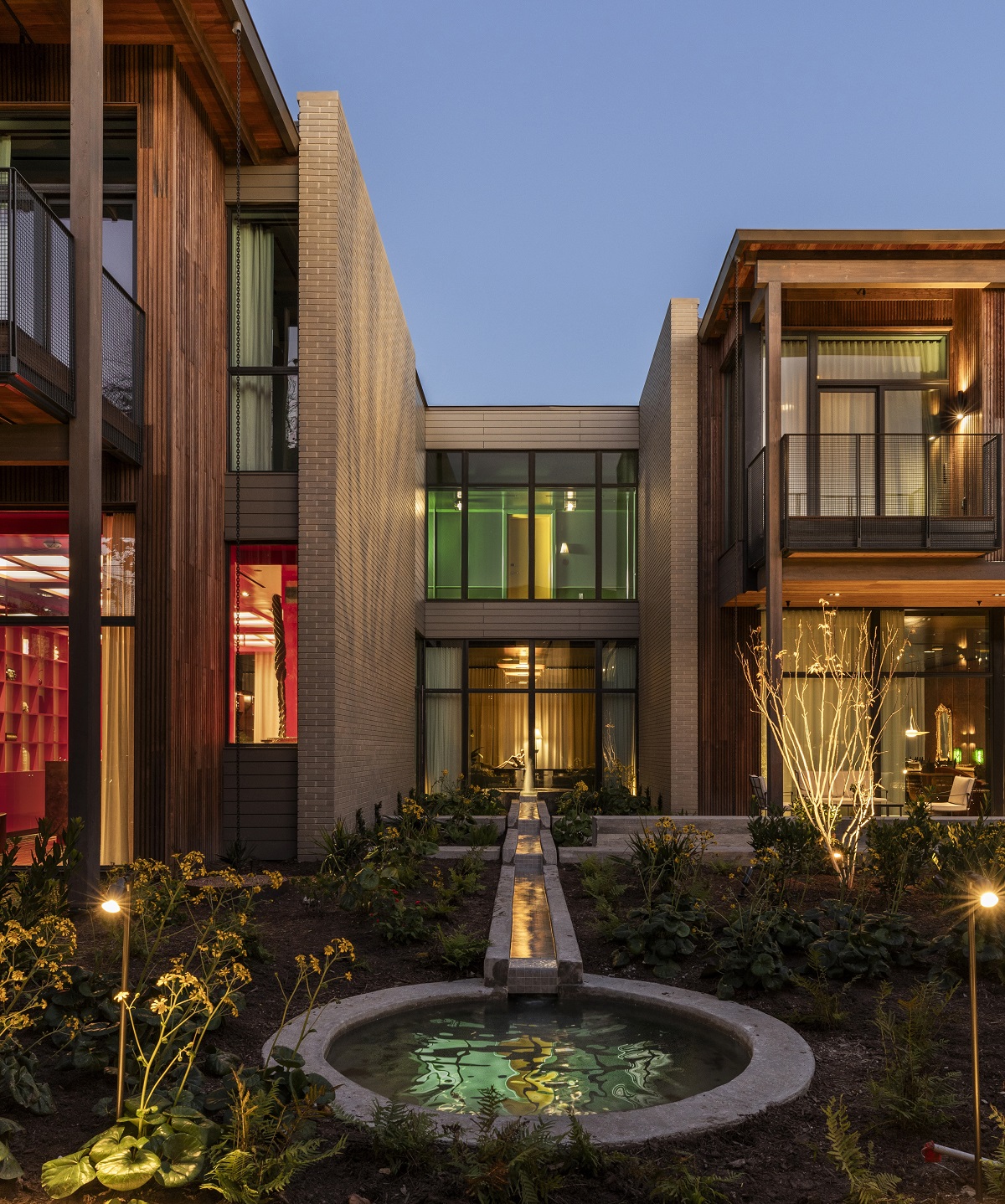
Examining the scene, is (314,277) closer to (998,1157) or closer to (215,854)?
(215,854)

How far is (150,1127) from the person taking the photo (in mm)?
4047

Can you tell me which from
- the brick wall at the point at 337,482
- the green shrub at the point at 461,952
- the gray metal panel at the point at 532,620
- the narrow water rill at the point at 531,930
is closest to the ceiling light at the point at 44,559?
the brick wall at the point at 337,482

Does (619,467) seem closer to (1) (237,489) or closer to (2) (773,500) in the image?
(2) (773,500)

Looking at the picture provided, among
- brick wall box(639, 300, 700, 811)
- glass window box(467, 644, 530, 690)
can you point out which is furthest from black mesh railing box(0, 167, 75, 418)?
glass window box(467, 644, 530, 690)

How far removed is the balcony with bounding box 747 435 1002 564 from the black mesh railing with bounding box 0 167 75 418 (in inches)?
330

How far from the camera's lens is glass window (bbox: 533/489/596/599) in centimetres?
2189

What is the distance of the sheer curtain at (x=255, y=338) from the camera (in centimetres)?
1255

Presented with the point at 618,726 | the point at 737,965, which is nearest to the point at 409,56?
the point at 618,726

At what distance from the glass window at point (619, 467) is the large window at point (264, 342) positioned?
10188 millimetres

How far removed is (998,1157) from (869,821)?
6581mm

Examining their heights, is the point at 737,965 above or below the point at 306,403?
below

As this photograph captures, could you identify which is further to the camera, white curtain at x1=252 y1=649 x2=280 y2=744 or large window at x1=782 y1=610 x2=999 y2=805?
large window at x1=782 y1=610 x2=999 y2=805

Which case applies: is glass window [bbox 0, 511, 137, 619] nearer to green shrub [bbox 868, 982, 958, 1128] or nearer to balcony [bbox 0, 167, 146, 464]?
balcony [bbox 0, 167, 146, 464]

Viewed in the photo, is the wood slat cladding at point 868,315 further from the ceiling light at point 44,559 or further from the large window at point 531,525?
the ceiling light at point 44,559
